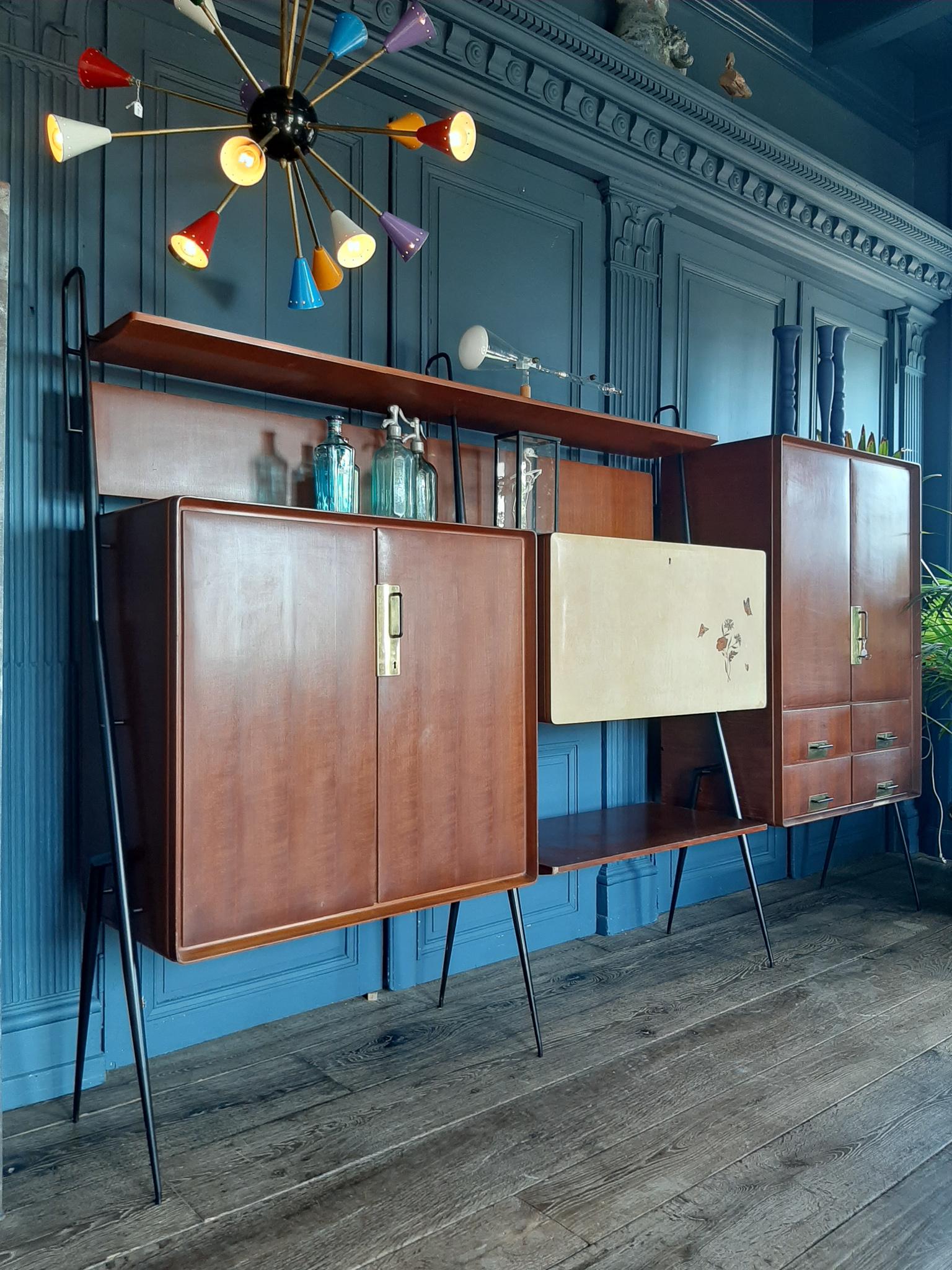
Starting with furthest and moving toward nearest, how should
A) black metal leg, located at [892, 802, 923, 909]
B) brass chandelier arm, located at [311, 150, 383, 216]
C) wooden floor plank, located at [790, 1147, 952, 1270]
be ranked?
black metal leg, located at [892, 802, 923, 909] → brass chandelier arm, located at [311, 150, 383, 216] → wooden floor plank, located at [790, 1147, 952, 1270]

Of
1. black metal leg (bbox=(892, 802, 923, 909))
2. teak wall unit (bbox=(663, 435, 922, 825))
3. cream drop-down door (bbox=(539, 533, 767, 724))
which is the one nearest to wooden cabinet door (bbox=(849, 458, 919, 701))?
teak wall unit (bbox=(663, 435, 922, 825))

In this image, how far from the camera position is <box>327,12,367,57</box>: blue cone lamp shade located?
203 cm

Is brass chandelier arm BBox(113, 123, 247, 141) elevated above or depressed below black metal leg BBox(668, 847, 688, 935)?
above

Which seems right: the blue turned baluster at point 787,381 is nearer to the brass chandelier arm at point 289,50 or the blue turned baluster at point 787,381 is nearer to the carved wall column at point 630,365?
the carved wall column at point 630,365

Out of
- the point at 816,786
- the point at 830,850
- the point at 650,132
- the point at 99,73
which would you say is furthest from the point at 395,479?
the point at 830,850

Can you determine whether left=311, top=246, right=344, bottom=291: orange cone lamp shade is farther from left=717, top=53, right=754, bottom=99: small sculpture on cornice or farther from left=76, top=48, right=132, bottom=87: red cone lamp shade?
left=717, top=53, right=754, bottom=99: small sculpture on cornice

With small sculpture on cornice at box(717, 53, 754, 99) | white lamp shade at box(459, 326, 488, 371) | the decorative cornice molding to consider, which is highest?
small sculpture on cornice at box(717, 53, 754, 99)

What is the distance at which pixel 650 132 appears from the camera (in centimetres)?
324

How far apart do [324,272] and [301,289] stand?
98mm

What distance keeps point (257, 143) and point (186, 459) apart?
698mm

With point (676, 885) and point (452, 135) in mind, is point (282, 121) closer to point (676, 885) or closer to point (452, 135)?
point (452, 135)

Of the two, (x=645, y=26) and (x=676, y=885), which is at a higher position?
(x=645, y=26)

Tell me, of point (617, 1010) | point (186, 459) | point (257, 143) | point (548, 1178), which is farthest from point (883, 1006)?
point (257, 143)

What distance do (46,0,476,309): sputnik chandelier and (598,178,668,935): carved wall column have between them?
1.20 metres
